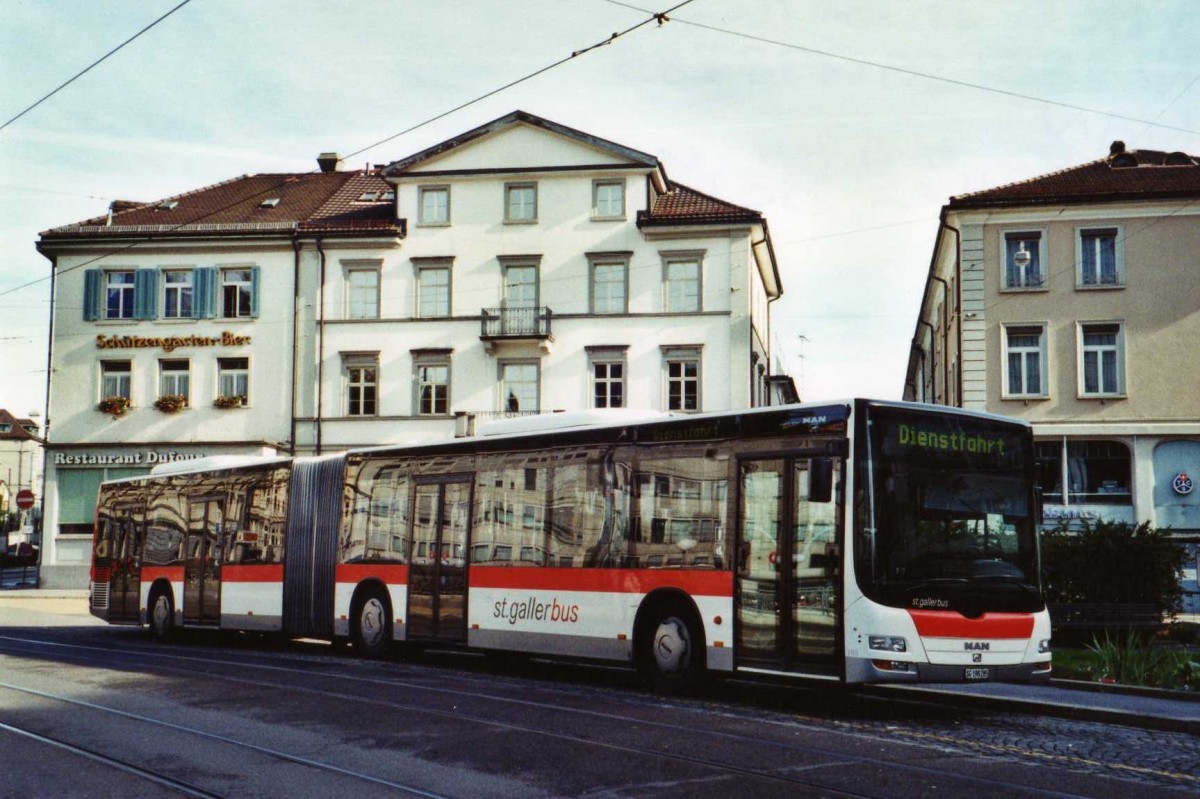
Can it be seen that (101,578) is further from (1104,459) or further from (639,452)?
(1104,459)

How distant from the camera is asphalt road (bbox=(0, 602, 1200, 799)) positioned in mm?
8195

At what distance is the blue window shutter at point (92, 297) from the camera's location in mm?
45656

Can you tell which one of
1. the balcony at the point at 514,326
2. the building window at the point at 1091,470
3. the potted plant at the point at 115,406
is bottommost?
the building window at the point at 1091,470

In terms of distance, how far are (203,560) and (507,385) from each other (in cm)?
2121

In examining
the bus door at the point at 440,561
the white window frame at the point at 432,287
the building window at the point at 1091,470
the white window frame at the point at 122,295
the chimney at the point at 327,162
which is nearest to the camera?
the bus door at the point at 440,561

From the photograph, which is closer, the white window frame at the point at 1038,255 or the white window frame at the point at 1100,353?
the white window frame at the point at 1100,353

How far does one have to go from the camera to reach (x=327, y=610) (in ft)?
64.1

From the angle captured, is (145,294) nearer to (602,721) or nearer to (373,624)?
(373,624)

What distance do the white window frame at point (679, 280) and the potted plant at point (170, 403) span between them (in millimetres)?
16608

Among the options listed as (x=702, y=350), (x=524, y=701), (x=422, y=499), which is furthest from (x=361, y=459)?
(x=702, y=350)

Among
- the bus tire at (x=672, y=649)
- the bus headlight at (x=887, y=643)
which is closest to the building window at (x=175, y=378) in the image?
the bus tire at (x=672, y=649)

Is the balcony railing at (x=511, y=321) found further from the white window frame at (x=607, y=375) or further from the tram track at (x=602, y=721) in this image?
the tram track at (x=602, y=721)

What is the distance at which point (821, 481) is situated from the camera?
11.7 m

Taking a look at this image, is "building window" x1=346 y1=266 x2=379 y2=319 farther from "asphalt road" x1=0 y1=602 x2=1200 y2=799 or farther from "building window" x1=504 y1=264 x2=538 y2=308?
"asphalt road" x1=0 y1=602 x2=1200 y2=799
